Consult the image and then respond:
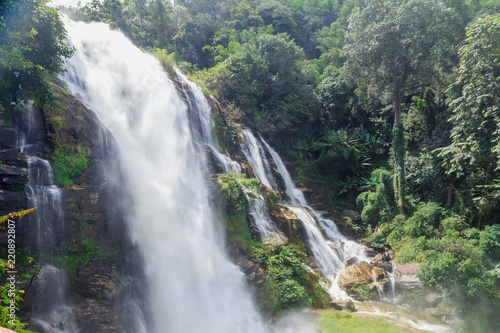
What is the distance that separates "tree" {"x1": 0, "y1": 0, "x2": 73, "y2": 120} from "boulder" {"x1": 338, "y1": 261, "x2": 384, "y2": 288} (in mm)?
12115

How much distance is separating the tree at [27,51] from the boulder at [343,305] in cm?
1118

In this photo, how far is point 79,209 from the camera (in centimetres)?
965

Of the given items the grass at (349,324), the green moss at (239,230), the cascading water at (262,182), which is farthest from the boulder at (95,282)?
the grass at (349,324)

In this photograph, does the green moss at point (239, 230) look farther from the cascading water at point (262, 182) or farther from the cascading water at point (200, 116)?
the cascading water at point (200, 116)

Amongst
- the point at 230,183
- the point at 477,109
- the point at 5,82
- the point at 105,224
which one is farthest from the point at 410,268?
the point at 5,82

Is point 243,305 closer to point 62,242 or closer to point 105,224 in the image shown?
point 105,224

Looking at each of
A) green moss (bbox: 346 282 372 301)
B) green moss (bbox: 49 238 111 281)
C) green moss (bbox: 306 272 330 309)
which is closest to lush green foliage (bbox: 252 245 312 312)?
green moss (bbox: 306 272 330 309)

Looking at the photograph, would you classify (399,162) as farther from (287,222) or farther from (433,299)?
(433,299)

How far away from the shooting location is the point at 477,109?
1347 cm

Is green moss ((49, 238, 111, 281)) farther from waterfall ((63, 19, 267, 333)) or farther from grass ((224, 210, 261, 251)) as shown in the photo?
grass ((224, 210, 261, 251))

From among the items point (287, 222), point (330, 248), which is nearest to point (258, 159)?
point (287, 222)

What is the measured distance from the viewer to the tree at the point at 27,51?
8.21 metres

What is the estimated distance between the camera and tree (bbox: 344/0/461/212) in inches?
706

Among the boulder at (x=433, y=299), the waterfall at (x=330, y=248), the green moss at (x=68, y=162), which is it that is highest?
the green moss at (x=68, y=162)
